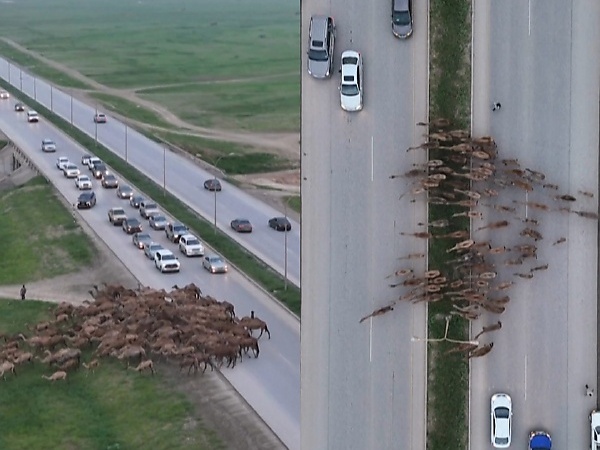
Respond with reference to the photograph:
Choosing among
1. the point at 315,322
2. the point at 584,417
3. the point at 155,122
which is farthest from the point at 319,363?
the point at 155,122

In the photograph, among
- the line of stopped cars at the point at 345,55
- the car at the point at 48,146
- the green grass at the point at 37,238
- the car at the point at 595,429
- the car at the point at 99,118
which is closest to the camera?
the car at the point at 595,429

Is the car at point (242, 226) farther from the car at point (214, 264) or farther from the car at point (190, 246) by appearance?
the car at point (214, 264)

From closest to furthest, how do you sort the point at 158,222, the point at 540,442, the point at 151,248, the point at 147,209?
the point at 540,442
the point at 151,248
the point at 158,222
the point at 147,209

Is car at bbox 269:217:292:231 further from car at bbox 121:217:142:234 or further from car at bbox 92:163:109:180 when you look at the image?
car at bbox 92:163:109:180

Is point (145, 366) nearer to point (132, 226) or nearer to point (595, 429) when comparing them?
point (595, 429)

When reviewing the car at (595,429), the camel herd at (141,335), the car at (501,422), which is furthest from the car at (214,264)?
the car at (595,429)

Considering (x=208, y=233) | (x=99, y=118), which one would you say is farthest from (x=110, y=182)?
(x=99, y=118)
